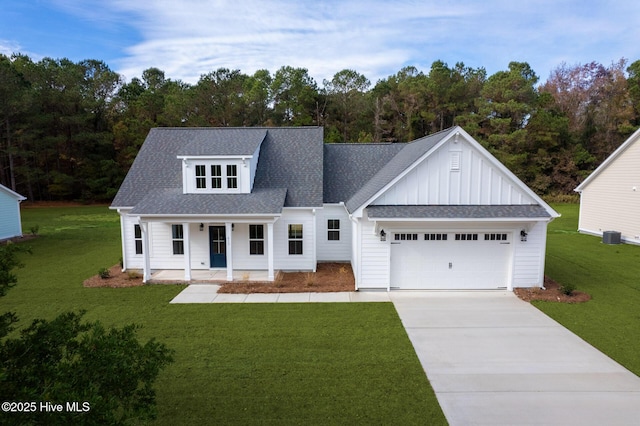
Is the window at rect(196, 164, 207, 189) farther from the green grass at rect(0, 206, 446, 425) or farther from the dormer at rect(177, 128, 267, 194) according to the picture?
the green grass at rect(0, 206, 446, 425)

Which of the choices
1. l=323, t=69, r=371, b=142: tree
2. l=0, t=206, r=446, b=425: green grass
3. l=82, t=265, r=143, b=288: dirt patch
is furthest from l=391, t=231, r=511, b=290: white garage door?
l=323, t=69, r=371, b=142: tree

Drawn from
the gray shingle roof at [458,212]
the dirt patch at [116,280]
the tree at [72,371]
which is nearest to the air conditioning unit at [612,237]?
the gray shingle roof at [458,212]

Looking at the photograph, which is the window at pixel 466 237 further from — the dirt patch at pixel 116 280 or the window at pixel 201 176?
the dirt patch at pixel 116 280

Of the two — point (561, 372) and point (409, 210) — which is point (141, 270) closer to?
point (409, 210)

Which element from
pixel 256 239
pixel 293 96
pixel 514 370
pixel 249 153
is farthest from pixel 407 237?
pixel 293 96

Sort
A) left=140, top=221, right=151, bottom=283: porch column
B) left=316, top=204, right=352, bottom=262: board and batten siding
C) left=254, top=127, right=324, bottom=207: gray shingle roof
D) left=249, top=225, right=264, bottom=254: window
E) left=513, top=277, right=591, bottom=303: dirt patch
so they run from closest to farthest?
left=513, top=277, right=591, bottom=303: dirt patch < left=140, top=221, right=151, bottom=283: porch column < left=249, top=225, right=264, bottom=254: window < left=254, top=127, right=324, bottom=207: gray shingle roof < left=316, top=204, right=352, bottom=262: board and batten siding

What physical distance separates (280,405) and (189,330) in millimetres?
4526

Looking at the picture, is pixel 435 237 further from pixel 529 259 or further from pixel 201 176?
pixel 201 176

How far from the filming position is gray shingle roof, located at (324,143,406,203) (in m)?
18.8

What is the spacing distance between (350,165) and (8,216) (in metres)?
21.5

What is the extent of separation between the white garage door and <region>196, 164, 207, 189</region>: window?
28.0 ft

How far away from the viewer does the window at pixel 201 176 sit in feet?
56.0

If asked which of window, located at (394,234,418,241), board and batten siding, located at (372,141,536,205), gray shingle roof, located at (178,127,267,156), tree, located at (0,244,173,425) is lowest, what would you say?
window, located at (394,234,418,241)

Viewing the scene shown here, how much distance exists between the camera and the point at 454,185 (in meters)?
13.9
